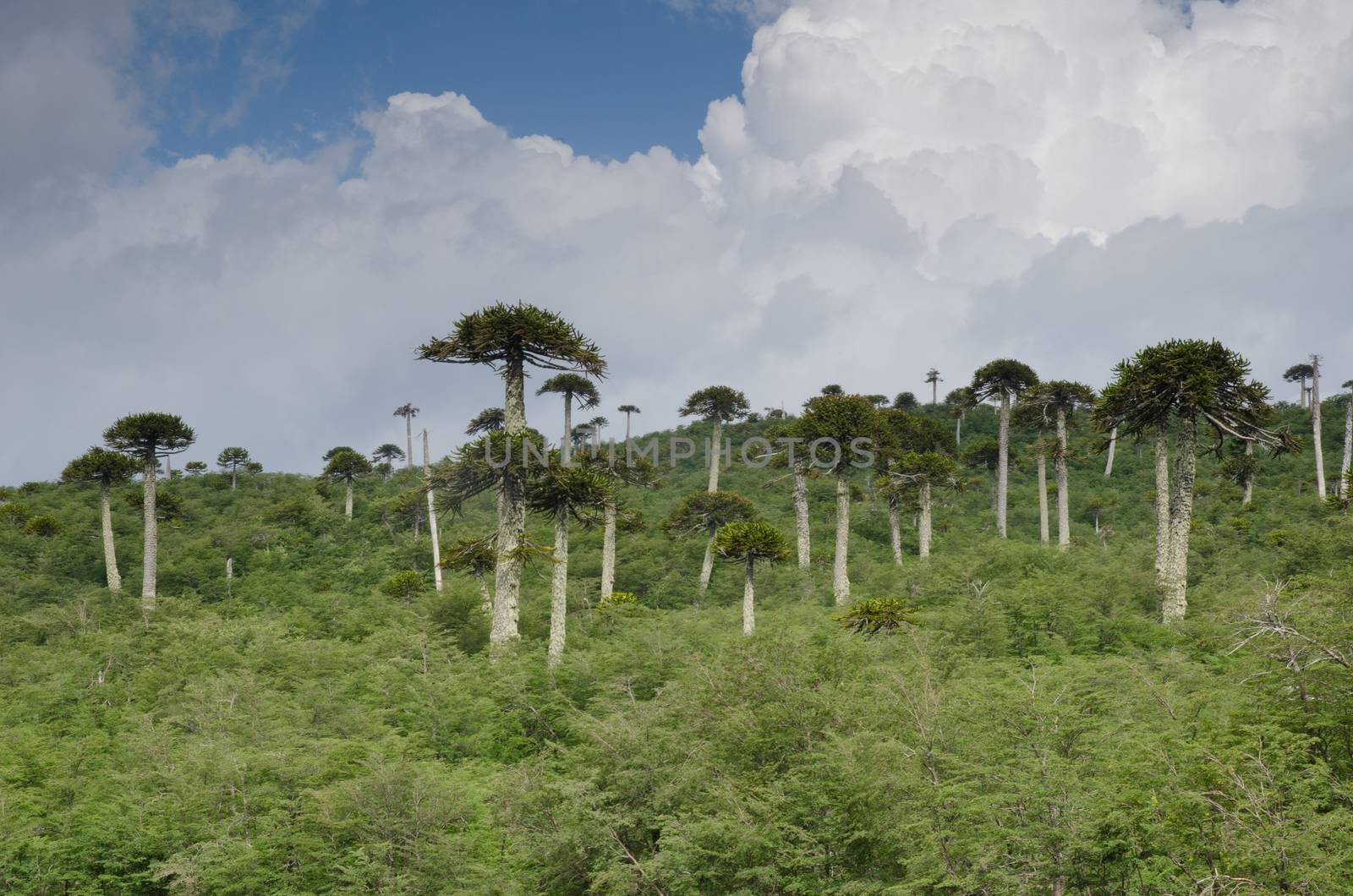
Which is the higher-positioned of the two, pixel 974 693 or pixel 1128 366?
pixel 1128 366

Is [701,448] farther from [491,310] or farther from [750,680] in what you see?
[750,680]

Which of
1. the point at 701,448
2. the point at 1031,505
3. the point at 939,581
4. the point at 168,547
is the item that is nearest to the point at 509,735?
the point at 939,581

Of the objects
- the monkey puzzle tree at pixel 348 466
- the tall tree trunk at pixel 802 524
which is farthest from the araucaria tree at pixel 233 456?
the tall tree trunk at pixel 802 524

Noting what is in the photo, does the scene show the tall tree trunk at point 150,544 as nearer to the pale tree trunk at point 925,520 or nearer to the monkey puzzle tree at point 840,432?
the monkey puzzle tree at point 840,432

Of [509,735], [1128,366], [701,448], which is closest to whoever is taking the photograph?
[509,735]

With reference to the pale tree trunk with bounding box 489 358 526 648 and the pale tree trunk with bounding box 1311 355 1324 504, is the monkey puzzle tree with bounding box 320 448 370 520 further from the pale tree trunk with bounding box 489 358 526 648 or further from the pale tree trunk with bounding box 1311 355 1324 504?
the pale tree trunk with bounding box 1311 355 1324 504

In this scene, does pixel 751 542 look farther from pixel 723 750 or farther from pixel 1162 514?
pixel 1162 514

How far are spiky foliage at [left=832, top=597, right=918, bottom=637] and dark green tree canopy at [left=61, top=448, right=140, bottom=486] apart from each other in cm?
3342

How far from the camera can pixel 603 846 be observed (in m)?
9.01

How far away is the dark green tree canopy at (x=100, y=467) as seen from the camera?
33312 millimetres

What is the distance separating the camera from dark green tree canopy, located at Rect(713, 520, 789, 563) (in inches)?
845

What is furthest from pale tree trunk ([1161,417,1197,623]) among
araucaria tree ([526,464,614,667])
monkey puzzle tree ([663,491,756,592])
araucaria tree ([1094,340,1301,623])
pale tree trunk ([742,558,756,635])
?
araucaria tree ([526,464,614,667])

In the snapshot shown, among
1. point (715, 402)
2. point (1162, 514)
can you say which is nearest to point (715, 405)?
point (715, 402)

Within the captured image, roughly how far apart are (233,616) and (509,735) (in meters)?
18.3
